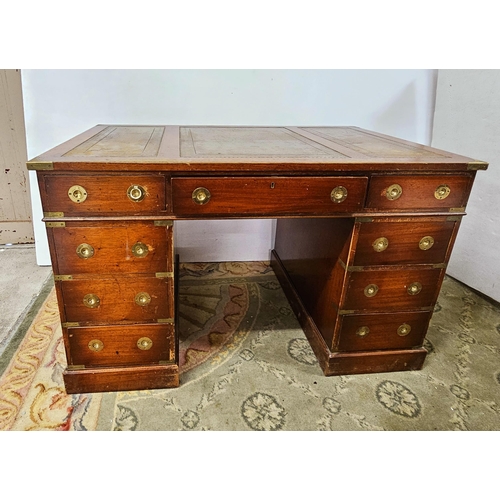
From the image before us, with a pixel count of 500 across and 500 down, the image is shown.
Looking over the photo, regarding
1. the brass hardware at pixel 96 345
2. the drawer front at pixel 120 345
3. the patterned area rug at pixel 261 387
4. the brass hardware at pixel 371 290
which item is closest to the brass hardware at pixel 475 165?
the brass hardware at pixel 371 290

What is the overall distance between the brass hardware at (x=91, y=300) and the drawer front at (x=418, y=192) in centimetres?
93

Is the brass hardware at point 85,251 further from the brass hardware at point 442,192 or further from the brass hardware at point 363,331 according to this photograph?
the brass hardware at point 442,192

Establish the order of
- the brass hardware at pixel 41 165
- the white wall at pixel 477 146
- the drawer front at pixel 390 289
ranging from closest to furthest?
1. the brass hardware at pixel 41 165
2. the drawer front at pixel 390 289
3. the white wall at pixel 477 146

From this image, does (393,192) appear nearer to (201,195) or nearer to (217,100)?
(201,195)

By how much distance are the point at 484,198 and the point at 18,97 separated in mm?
2523

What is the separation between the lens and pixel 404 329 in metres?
1.53

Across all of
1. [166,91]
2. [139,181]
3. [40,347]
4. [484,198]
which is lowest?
[40,347]

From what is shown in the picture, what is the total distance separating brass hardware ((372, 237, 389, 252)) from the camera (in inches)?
53.7

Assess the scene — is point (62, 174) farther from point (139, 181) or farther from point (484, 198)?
point (484, 198)

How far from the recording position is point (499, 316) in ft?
6.50

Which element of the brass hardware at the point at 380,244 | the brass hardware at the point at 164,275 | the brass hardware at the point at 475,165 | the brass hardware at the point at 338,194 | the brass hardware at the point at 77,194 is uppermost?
the brass hardware at the point at 475,165

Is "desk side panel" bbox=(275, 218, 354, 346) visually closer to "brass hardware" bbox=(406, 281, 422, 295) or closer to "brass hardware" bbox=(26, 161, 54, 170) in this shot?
"brass hardware" bbox=(406, 281, 422, 295)

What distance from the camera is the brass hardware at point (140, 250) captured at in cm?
125
